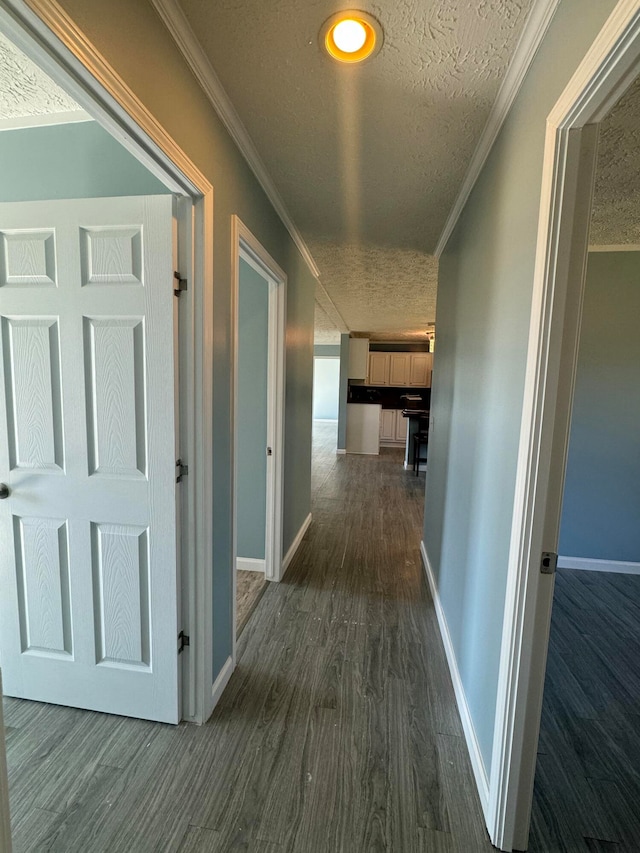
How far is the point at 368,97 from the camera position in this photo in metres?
1.41

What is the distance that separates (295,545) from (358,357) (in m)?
5.55

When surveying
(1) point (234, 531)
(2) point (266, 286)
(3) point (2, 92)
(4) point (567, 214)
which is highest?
(3) point (2, 92)

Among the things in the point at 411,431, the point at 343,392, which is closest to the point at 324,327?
the point at 343,392

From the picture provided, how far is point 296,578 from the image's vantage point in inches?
112

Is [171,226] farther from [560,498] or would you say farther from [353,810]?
[353,810]

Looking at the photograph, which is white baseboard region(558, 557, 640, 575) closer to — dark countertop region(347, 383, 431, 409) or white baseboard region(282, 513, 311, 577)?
white baseboard region(282, 513, 311, 577)

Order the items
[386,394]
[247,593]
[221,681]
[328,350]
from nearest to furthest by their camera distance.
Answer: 1. [221,681]
2. [247,593]
3. [386,394]
4. [328,350]

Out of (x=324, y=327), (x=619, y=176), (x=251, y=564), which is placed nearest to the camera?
(x=619, y=176)

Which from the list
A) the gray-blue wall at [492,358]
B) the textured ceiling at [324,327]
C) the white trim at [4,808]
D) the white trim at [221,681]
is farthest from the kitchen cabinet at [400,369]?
the white trim at [4,808]

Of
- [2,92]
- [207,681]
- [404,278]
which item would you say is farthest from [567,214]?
[404,278]

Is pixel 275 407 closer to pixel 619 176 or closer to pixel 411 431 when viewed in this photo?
pixel 619 176

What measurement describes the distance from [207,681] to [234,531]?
612 mm

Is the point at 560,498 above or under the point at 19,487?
above

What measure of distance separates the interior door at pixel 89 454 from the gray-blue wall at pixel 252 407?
4.03ft
